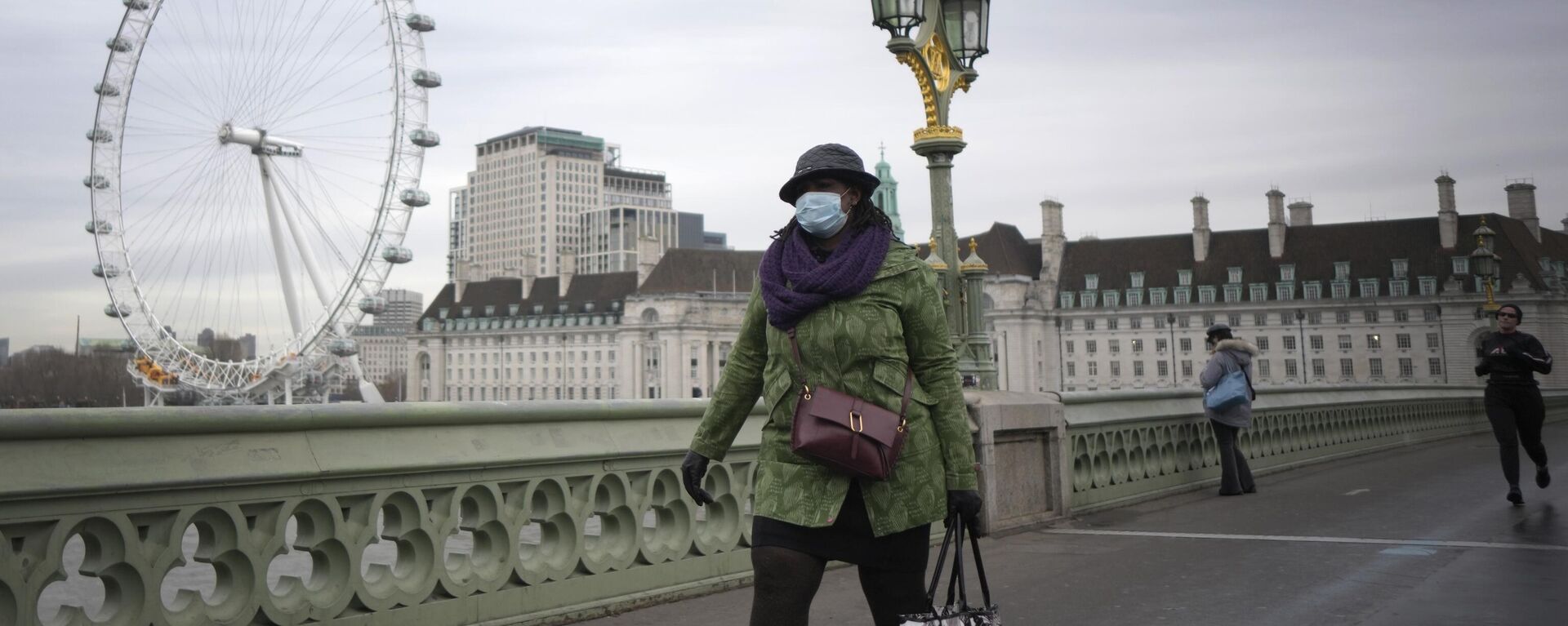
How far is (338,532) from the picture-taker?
5098mm

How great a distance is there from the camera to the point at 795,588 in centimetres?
372

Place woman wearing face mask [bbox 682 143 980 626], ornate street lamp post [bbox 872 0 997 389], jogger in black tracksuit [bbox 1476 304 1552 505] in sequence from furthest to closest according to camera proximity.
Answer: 1. jogger in black tracksuit [bbox 1476 304 1552 505]
2. ornate street lamp post [bbox 872 0 997 389]
3. woman wearing face mask [bbox 682 143 980 626]

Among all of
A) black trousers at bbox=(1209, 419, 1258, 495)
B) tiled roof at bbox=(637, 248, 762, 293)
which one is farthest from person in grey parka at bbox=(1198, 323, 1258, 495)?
tiled roof at bbox=(637, 248, 762, 293)

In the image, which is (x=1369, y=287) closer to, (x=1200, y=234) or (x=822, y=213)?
(x=1200, y=234)

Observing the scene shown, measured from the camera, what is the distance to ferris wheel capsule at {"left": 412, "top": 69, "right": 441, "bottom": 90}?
49.9 meters

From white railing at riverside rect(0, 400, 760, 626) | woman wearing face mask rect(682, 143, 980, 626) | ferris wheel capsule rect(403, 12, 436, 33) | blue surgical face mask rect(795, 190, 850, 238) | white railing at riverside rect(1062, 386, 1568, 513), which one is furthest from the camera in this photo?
ferris wheel capsule rect(403, 12, 436, 33)

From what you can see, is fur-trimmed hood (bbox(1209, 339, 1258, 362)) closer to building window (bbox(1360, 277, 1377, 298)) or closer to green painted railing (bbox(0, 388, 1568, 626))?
green painted railing (bbox(0, 388, 1568, 626))

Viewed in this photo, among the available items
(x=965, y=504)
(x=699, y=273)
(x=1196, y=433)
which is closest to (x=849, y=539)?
(x=965, y=504)

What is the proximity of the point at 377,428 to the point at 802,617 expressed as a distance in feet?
8.26

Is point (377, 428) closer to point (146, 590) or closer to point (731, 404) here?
point (146, 590)

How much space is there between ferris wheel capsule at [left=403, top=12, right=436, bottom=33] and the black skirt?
4943 cm

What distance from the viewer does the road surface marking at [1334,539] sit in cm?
824

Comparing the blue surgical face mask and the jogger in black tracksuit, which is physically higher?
the blue surgical face mask

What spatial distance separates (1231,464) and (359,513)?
974 cm
